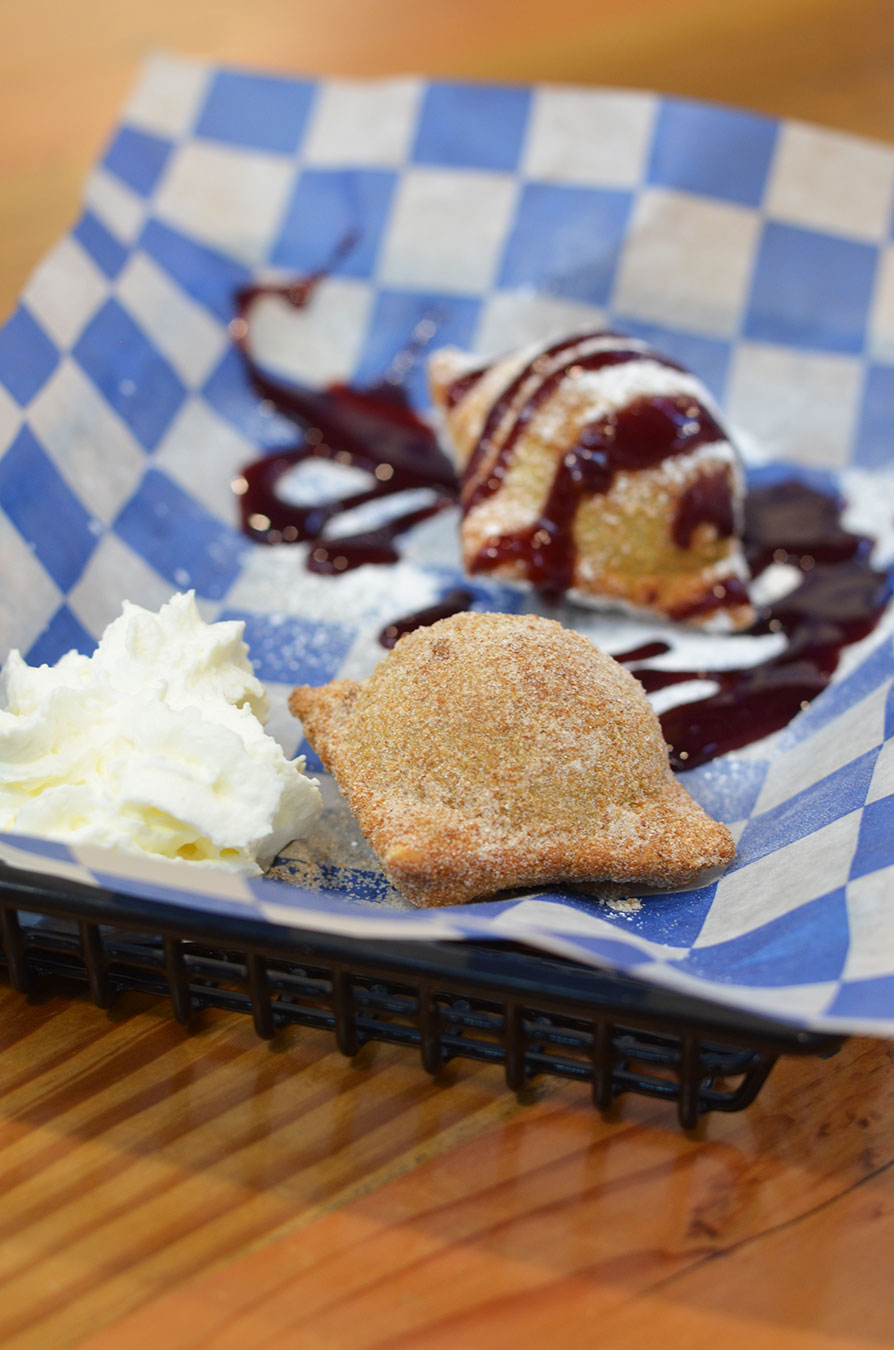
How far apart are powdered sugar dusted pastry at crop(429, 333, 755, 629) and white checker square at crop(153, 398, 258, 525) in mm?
338

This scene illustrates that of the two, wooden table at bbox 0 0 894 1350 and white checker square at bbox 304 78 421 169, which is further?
white checker square at bbox 304 78 421 169

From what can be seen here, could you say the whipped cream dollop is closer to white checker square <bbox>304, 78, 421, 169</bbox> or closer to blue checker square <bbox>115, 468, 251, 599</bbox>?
blue checker square <bbox>115, 468, 251, 599</bbox>

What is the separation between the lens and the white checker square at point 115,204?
5.96 feet

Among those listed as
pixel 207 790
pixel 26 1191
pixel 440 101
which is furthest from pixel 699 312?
pixel 26 1191

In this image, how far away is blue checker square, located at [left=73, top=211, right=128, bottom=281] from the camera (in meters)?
1.74

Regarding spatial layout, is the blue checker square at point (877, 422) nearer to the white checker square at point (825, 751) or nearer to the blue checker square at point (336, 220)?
the white checker square at point (825, 751)

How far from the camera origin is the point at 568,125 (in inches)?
80.2

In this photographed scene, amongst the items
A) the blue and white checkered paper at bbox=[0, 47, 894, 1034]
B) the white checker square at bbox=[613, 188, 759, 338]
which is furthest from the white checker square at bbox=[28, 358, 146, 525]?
the white checker square at bbox=[613, 188, 759, 338]

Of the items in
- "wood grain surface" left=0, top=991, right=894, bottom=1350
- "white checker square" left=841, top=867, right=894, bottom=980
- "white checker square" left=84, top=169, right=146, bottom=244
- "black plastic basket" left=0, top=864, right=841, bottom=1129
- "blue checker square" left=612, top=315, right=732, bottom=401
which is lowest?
"wood grain surface" left=0, top=991, right=894, bottom=1350

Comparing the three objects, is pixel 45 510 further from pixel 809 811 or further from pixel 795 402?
pixel 795 402

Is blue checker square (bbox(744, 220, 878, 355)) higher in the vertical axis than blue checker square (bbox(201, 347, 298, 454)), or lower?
higher

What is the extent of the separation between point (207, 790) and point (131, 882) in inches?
6.9

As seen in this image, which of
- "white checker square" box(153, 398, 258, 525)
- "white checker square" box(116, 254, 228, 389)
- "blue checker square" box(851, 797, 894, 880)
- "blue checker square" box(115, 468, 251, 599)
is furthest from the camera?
"white checker square" box(116, 254, 228, 389)

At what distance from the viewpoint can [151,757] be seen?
1.03 metres
